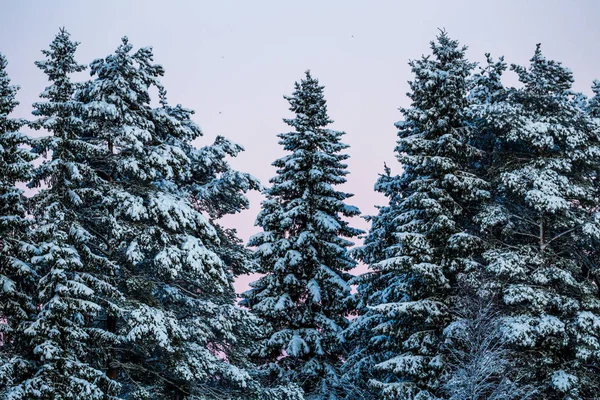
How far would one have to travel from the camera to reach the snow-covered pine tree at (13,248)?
1320cm

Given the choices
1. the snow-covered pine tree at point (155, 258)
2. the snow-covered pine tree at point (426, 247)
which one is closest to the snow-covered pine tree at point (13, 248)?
the snow-covered pine tree at point (155, 258)

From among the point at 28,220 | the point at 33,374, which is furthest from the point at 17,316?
the point at 28,220

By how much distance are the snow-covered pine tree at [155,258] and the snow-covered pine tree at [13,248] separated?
2.03 m

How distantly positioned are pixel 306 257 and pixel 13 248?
476 inches

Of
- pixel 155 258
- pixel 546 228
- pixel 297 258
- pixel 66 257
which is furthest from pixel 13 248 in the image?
pixel 546 228

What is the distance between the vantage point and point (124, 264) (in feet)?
53.8

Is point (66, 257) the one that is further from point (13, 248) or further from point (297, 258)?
point (297, 258)

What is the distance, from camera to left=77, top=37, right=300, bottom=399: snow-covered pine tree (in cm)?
1525

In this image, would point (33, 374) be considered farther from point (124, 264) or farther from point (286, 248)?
point (286, 248)

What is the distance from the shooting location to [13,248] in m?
14.2

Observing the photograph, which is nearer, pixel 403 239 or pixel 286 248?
pixel 403 239

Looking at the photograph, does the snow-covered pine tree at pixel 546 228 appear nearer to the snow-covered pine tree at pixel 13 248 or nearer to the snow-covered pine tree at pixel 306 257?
the snow-covered pine tree at pixel 306 257

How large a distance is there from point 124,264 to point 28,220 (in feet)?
10.1

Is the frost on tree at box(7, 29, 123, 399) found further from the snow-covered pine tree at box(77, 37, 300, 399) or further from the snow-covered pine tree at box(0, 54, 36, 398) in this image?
the snow-covered pine tree at box(77, 37, 300, 399)
